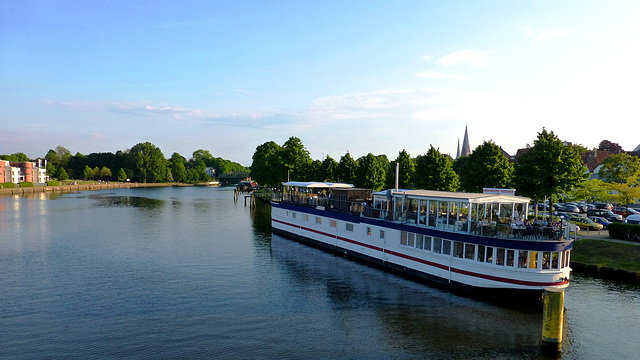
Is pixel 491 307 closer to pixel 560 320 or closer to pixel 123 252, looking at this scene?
pixel 560 320

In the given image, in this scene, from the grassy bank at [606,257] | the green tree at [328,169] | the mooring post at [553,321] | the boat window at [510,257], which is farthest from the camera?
the green tree at [328,169]

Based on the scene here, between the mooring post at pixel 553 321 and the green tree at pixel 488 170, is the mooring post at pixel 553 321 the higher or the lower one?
the lower one

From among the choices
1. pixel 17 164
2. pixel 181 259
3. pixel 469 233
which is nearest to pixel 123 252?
pixel 181 259

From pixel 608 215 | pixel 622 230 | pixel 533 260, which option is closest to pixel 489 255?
pixel 533 260

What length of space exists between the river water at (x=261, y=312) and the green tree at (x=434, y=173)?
22.8 meters

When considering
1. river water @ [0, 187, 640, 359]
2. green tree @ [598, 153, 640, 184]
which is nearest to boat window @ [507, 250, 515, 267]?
river water @ [0, 187, 640, 359]

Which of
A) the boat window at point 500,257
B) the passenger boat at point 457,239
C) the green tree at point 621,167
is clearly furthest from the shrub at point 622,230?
the green tree at point 621,167

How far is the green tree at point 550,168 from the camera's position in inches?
1766

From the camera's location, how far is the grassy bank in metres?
35.8

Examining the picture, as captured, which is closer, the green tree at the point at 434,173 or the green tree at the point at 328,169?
the green tree at the point at 434,173

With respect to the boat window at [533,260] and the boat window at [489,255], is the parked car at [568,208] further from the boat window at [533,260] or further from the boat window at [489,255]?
the boat window at [489,255]

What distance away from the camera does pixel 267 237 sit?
55750mm

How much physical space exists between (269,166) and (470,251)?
90.8 metres

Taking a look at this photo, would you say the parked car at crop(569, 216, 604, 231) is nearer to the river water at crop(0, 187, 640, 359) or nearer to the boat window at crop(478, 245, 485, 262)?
the river water at crop(0, 187, 640, 359)
